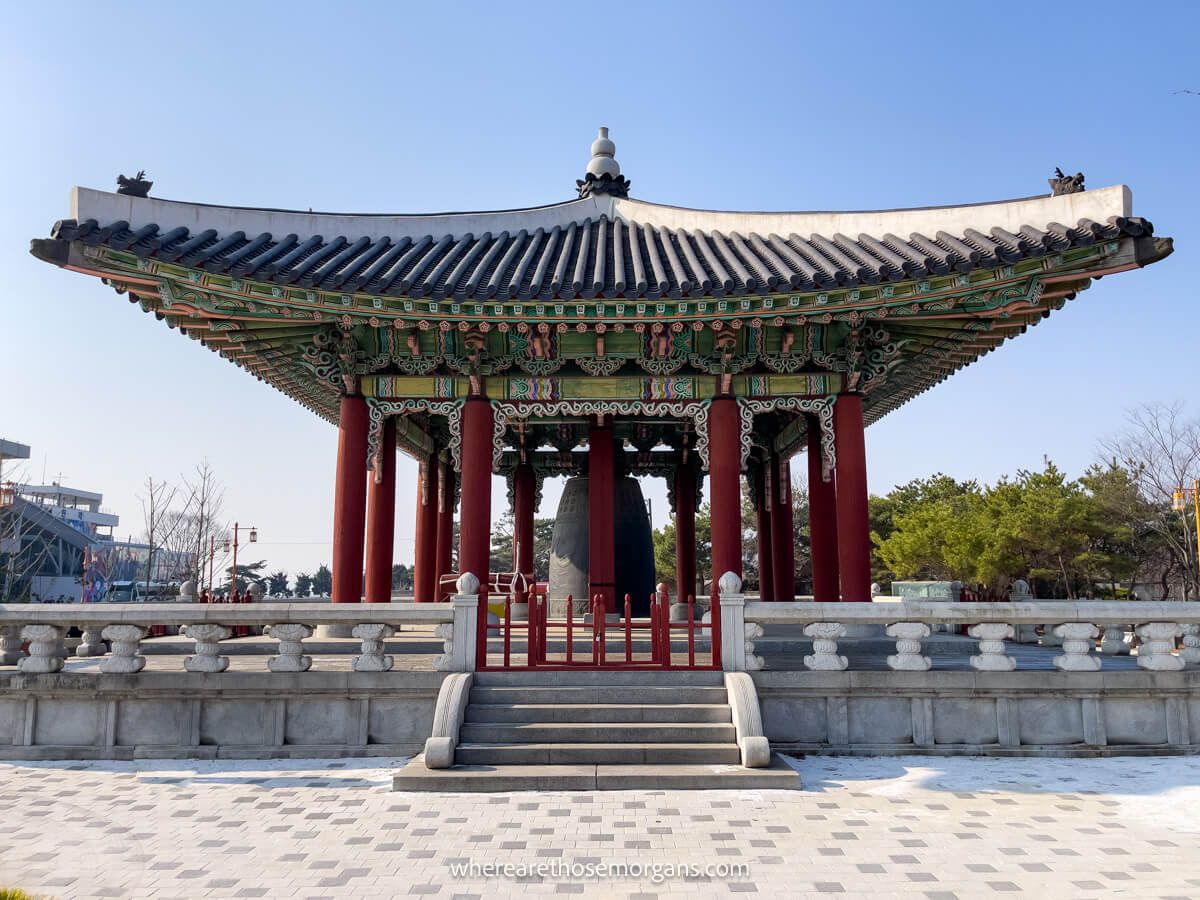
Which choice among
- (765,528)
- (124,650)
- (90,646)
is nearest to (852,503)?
(765,528)

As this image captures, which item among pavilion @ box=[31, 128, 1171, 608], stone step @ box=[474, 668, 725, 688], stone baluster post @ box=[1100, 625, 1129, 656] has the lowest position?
stone step @ box=[474, 668, 725, 688]

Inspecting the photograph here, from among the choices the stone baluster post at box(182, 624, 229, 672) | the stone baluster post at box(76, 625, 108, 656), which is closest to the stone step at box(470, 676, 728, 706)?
the stone baluster post at box(182, 624, 229, 672)

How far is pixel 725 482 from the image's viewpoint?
1363 centimetres

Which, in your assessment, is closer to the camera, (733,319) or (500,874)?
(500,874)

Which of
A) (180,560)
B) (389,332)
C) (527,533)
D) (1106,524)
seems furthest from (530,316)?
(180,560)

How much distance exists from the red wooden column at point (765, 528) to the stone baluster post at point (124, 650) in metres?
13.5

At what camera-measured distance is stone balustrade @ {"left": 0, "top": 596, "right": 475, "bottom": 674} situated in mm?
9883

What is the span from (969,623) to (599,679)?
15.0 ft

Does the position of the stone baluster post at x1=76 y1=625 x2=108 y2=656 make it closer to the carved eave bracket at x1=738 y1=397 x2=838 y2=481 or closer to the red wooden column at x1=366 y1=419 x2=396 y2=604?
the red wooden column at x1=366 y1=419 x2=396 y2=604

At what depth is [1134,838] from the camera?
682 cm

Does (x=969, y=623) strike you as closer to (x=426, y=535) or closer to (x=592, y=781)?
(x=592, y=781)

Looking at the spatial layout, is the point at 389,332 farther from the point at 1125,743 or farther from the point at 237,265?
the point at 1125,743

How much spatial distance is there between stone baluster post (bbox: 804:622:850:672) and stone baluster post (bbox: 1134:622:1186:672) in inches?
145

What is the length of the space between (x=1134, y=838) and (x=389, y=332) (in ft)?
39.3
